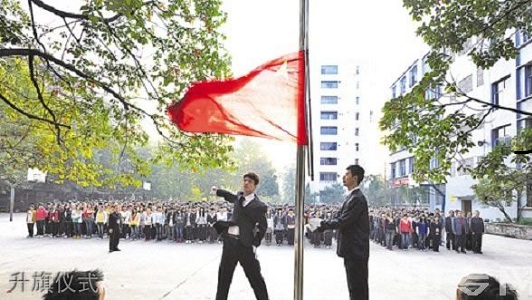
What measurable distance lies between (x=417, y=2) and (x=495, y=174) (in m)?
1.97

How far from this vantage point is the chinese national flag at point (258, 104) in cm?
280

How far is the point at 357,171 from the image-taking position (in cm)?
352

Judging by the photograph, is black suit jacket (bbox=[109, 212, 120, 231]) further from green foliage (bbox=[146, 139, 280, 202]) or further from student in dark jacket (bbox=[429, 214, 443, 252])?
student in dark jacket (bbox=[429, 214, 443, 252])

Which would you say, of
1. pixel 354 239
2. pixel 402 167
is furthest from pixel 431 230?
pixel 354 239

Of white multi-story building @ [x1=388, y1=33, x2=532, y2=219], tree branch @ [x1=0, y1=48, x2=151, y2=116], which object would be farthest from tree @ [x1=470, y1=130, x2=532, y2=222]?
white multi-story building @ [x1=388, y1=33, x2=532, y2=219]

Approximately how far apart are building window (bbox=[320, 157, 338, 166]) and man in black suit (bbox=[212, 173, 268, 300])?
604cm

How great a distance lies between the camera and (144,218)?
1252cm

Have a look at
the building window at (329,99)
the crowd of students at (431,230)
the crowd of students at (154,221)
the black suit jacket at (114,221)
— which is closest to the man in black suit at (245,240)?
the building window at (329,99)

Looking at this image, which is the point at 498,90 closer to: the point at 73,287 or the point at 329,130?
the point at 329,130

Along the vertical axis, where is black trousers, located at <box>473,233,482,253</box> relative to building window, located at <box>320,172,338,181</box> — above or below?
below

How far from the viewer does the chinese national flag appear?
280 cm

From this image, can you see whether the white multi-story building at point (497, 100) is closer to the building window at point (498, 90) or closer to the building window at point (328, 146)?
the building window at point (498, 90)

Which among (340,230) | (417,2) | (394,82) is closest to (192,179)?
(394,82)

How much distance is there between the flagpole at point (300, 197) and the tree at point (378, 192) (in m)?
9.88
